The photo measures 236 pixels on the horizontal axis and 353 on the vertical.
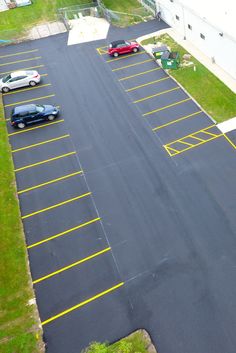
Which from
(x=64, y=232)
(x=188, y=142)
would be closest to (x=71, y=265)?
(x=64, y=232)

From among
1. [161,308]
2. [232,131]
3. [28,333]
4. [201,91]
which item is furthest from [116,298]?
[201,91]

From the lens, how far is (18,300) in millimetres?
18828

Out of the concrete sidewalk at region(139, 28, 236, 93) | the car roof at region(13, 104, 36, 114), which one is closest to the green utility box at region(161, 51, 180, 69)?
the concrete sidewalk at region(139, 28, 236, 93)

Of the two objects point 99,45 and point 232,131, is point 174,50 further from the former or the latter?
point 232,131

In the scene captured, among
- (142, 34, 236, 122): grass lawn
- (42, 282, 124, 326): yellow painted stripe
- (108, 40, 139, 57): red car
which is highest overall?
(108, 40, 139, 57): red car

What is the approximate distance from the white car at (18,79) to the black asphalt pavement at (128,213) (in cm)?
88

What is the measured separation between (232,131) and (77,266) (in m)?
16.1

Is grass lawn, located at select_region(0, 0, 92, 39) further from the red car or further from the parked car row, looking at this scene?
the red car

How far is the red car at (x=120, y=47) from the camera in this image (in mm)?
35969

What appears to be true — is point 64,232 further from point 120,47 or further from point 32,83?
point 120,47

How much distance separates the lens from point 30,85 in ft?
113

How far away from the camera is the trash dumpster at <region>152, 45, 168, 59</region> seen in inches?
1367

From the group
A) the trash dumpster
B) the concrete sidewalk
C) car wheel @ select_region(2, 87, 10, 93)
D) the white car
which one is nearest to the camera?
the concrete sidewalk

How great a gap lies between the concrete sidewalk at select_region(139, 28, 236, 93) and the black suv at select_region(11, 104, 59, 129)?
51.4 feet
